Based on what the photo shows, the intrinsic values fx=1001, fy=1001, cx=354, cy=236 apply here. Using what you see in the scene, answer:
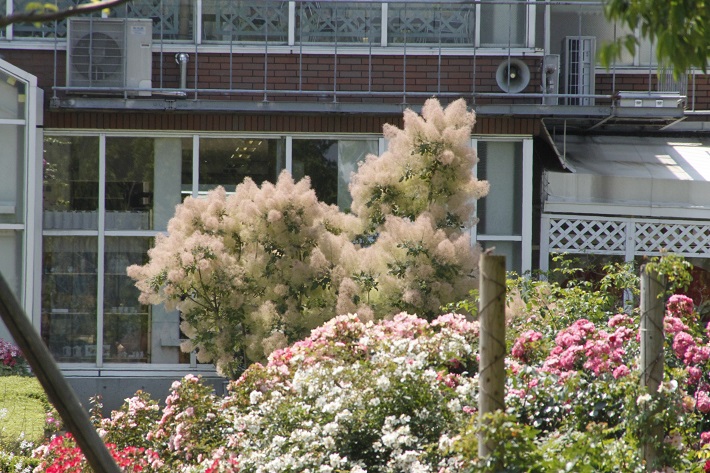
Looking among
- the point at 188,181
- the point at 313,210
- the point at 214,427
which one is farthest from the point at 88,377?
the point at 214,427

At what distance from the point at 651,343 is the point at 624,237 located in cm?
774

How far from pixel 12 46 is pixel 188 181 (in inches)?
110

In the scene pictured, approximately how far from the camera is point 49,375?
385 centimetres

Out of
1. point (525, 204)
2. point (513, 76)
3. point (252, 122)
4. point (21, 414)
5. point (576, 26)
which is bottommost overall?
point (21, 414)

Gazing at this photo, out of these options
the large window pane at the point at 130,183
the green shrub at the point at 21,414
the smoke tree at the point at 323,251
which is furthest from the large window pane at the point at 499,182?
the green shrub at the point at 21,414

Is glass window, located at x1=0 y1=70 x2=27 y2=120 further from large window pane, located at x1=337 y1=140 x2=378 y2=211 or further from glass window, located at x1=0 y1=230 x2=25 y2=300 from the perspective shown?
large window pane, located at x1=337 y1=140 x2=378 y2=211

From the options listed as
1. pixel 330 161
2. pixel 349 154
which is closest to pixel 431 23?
pixel 349 154

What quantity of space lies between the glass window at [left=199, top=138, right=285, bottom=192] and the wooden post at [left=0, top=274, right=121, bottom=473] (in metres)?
8.75

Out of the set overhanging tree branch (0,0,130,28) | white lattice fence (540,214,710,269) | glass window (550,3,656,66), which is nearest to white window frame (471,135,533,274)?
white lattice fence (540,214,710,269)

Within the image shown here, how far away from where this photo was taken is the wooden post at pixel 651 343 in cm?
502

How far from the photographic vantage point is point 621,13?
383 cm

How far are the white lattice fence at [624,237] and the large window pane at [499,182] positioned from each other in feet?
1.60

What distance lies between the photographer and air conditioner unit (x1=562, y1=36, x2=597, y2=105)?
13.0 metres

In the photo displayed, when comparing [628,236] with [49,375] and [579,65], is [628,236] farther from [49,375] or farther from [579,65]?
[49,375]
